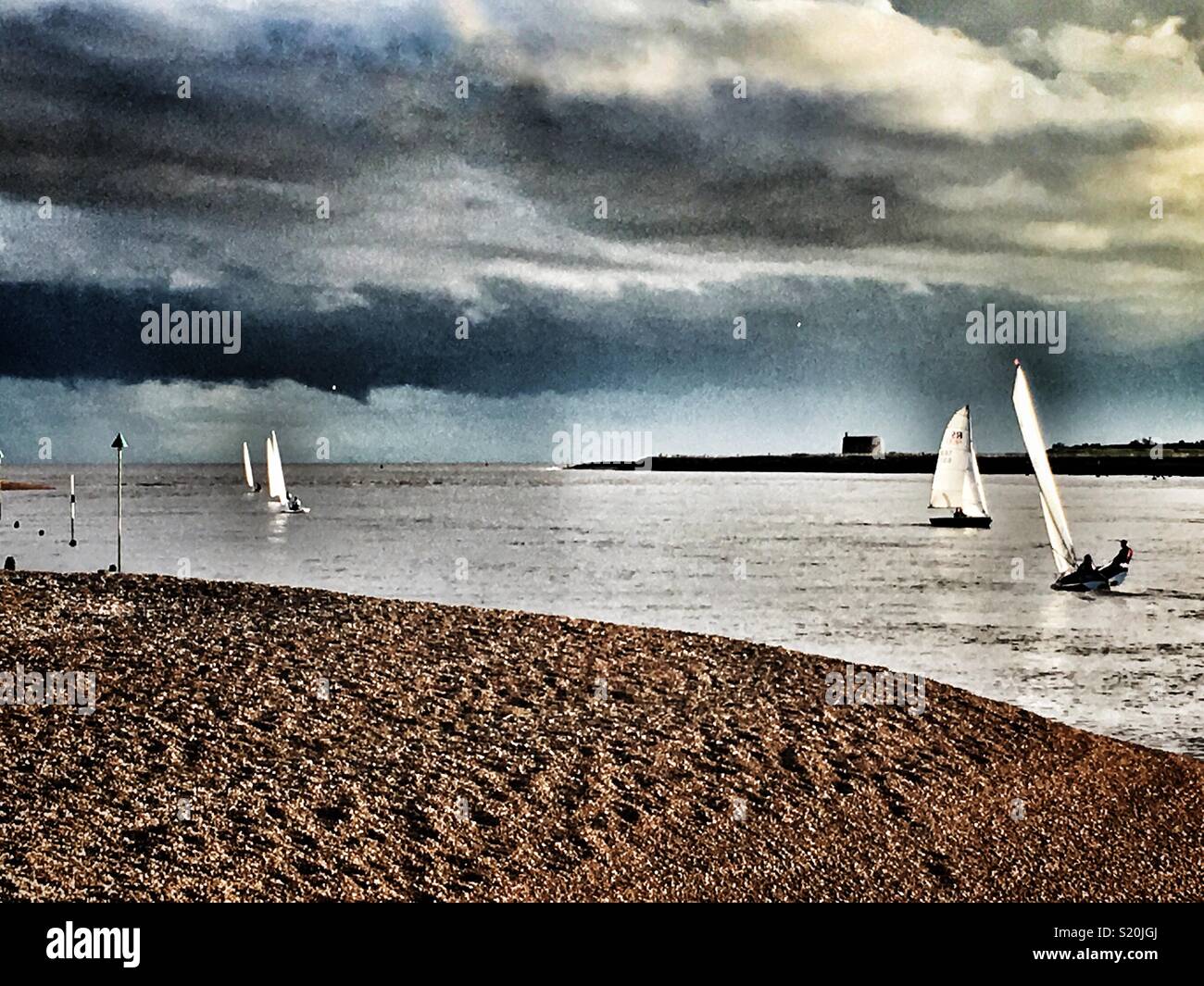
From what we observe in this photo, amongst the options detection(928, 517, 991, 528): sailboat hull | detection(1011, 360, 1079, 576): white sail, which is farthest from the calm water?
detection(1011, 360, 1079, 576): white sail

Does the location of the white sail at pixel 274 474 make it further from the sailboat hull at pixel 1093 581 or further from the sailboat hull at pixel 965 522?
the sailboat hull at pixel 1093 581

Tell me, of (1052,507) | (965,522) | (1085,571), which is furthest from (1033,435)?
(965,522)

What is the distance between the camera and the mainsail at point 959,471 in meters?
58.5

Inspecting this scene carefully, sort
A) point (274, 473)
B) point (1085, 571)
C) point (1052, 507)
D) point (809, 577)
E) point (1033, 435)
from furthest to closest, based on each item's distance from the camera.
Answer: point (274, 473)
point (809, 577)
point (1085, 571)
point (1052, 507)
point (1033, 435)

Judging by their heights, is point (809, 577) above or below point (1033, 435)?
below

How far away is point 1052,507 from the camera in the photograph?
3266cm

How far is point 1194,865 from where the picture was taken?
8.45m

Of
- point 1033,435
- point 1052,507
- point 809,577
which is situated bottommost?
point 809,577

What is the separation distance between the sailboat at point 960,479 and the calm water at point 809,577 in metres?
1.07

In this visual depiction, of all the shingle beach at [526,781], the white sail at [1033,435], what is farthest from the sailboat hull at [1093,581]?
the shingle beach at [526,781]

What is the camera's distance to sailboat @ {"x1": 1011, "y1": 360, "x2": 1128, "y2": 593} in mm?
29484

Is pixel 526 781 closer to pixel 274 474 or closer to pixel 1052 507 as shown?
pixel 1052 507

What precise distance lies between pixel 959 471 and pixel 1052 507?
29239 millimetres
